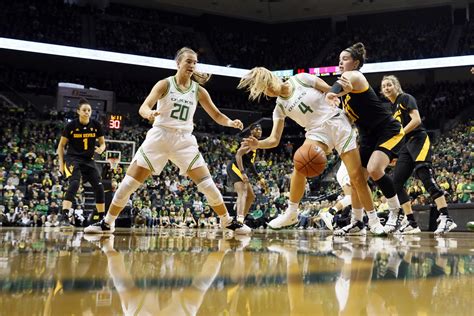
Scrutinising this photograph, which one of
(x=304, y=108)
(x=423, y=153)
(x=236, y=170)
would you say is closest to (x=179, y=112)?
(x=304, y=108)

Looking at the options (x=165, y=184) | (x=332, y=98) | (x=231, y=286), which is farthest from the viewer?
(x=165, y=184)

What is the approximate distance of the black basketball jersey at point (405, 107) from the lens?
549cm

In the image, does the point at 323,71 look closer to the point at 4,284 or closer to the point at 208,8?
the point at 208,8

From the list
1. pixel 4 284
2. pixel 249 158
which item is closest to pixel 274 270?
pixel 4 284

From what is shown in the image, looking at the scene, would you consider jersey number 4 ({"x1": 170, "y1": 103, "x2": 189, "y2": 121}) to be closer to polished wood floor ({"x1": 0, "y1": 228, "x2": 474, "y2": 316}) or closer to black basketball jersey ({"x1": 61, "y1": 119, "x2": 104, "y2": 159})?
polished wood floor ({"x1": 0, "y1": 228, "x2": 474, "y2": 316})

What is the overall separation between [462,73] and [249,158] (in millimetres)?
18623

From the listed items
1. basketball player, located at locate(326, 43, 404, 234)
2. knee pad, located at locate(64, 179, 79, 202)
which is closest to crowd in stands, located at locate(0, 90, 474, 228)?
knee pad, located at locate(64, 179, 79, 202)

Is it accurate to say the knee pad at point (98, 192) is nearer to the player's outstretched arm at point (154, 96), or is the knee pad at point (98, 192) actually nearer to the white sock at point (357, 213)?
the player's outstretched arm at point (154, 96)

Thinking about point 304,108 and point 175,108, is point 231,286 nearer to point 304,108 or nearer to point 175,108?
point 175,108

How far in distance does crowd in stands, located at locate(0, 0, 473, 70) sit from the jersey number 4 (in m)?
18.5

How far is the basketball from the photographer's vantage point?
416 centimetres

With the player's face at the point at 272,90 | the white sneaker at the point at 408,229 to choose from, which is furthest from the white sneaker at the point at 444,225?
the player's face at the point at 272,90

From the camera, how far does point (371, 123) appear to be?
4.55 meters

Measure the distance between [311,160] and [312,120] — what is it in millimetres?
498
